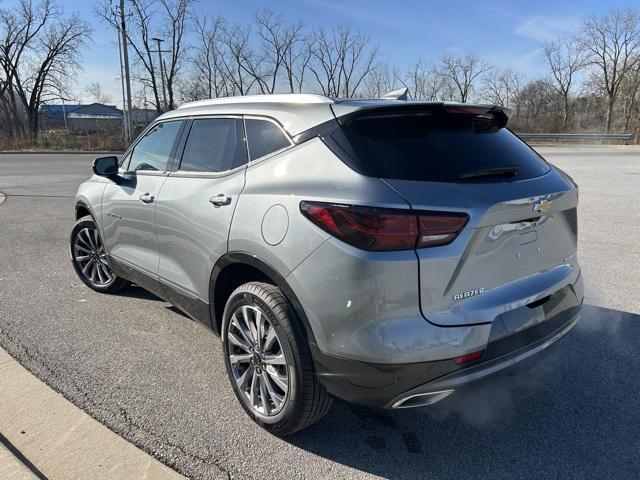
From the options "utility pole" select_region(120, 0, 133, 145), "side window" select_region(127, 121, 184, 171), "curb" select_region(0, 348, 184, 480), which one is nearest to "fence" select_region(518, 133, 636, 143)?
"utility pole" select_region(120, 0, 133, 145)

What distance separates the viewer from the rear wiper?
231cm

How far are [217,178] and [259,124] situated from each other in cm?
43

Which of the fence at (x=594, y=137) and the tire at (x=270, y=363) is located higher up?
the fence at (x=594, y=137)

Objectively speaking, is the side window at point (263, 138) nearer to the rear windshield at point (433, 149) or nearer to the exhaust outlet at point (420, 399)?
the rear windshield at point (433, 149)

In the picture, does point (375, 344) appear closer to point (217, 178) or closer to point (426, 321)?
point (426, 321)

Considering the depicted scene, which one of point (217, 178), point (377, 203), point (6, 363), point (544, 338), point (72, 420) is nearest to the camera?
point (377, 203)

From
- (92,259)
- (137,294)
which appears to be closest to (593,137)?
(137,294)

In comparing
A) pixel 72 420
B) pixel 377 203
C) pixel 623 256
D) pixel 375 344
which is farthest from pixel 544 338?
pixel 623 256

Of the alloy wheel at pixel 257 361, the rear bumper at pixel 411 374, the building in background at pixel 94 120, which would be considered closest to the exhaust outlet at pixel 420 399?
the rear bumper at pixel 411 374

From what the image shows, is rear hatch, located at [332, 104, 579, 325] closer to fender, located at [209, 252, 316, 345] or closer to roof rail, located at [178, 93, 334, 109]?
roof rail, located at [178, 93, 334, 109]

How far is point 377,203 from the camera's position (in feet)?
6.86

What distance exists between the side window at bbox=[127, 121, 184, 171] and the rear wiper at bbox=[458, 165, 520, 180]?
7.56 ft

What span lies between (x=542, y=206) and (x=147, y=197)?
272cm

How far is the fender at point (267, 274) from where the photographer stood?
2346mm
